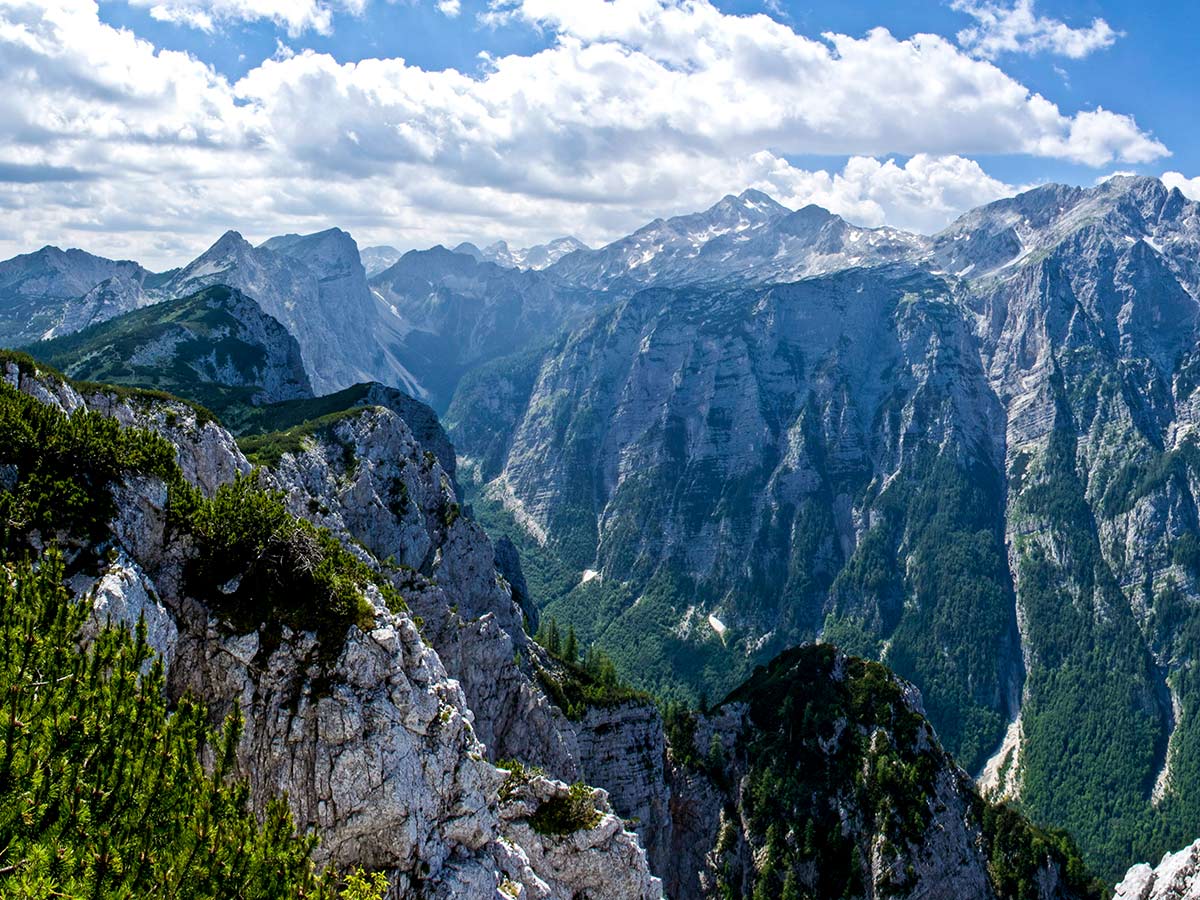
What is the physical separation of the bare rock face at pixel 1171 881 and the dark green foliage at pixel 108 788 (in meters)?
66.0

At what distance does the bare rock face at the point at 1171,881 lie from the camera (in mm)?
61375

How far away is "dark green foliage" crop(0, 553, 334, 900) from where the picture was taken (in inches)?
821

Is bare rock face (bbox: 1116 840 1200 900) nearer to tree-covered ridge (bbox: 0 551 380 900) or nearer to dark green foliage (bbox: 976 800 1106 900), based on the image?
dark green foliage (bbox: 976 800 1106 900)

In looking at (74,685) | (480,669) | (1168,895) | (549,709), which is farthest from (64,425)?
(1168,895)

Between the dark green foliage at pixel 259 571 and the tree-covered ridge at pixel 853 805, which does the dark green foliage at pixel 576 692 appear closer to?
the tree-covered ridge at pixel 853 805

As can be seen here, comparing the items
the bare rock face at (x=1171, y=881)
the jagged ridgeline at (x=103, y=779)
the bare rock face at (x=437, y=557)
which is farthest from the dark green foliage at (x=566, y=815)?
the bare rock face at (x=1171, y=881)

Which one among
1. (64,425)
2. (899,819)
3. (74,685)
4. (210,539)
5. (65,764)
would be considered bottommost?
(899,819)

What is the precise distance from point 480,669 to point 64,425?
55.3 m

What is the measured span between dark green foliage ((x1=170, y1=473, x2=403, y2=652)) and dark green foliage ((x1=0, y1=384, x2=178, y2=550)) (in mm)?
2992

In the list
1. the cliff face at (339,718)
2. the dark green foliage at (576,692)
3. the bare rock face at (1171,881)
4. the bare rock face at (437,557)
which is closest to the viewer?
the cliff face at (339,718)

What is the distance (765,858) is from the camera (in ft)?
303

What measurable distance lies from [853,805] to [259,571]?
7948cm

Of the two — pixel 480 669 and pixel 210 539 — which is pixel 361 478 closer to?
pixel 480 669

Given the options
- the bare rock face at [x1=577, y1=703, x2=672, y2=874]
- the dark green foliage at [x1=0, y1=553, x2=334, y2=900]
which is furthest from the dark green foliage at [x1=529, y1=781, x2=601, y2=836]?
the bare rock face at [x1=577, y1=703, x2=672, y2=874]
